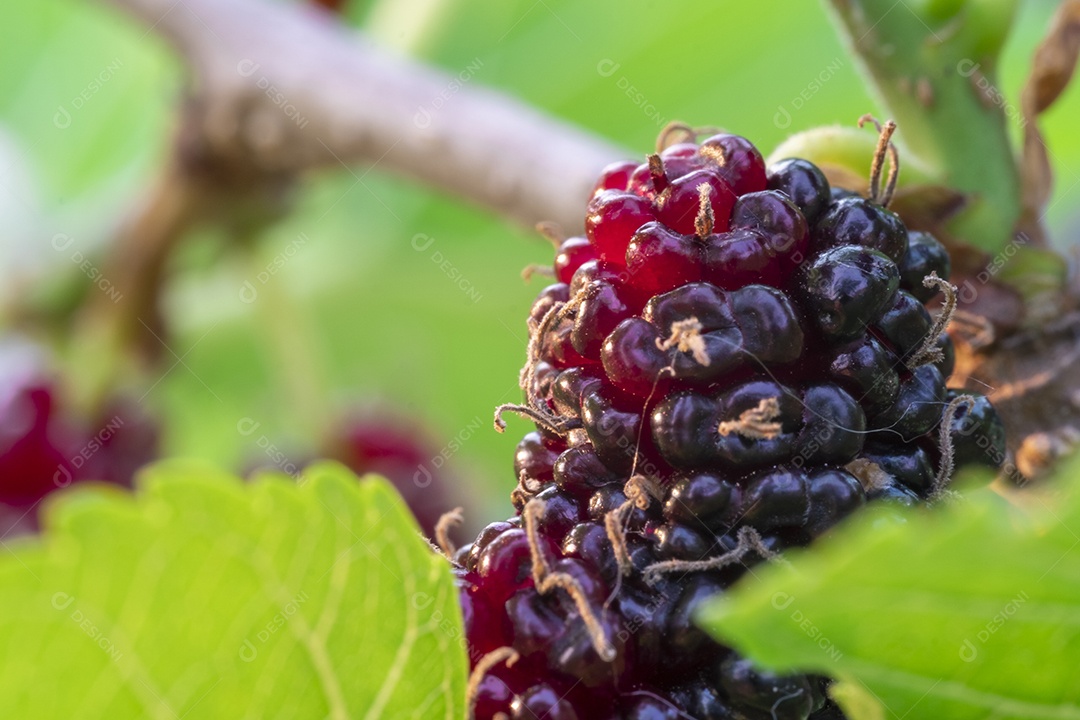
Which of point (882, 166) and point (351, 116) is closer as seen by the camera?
point (882, 166)

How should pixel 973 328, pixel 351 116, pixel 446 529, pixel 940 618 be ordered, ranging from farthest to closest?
pixel 351 116 < pixel 973 328 < pixel 446 529 < pixel 940 618

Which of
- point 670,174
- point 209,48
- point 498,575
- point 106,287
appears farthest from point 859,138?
point 106,287

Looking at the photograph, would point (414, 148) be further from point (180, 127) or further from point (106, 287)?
point (106, 287)

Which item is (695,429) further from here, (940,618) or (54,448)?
(54,448)

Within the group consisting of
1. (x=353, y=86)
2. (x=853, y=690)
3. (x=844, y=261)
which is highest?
(x=353, y=86)

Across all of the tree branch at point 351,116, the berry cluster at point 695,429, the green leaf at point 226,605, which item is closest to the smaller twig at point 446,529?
the berry cluster at point 695,429

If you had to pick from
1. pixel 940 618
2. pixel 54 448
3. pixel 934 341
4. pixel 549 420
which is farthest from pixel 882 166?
pixel 54 448

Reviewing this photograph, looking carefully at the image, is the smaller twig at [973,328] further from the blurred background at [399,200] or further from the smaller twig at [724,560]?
the blurred background at [399,200]
